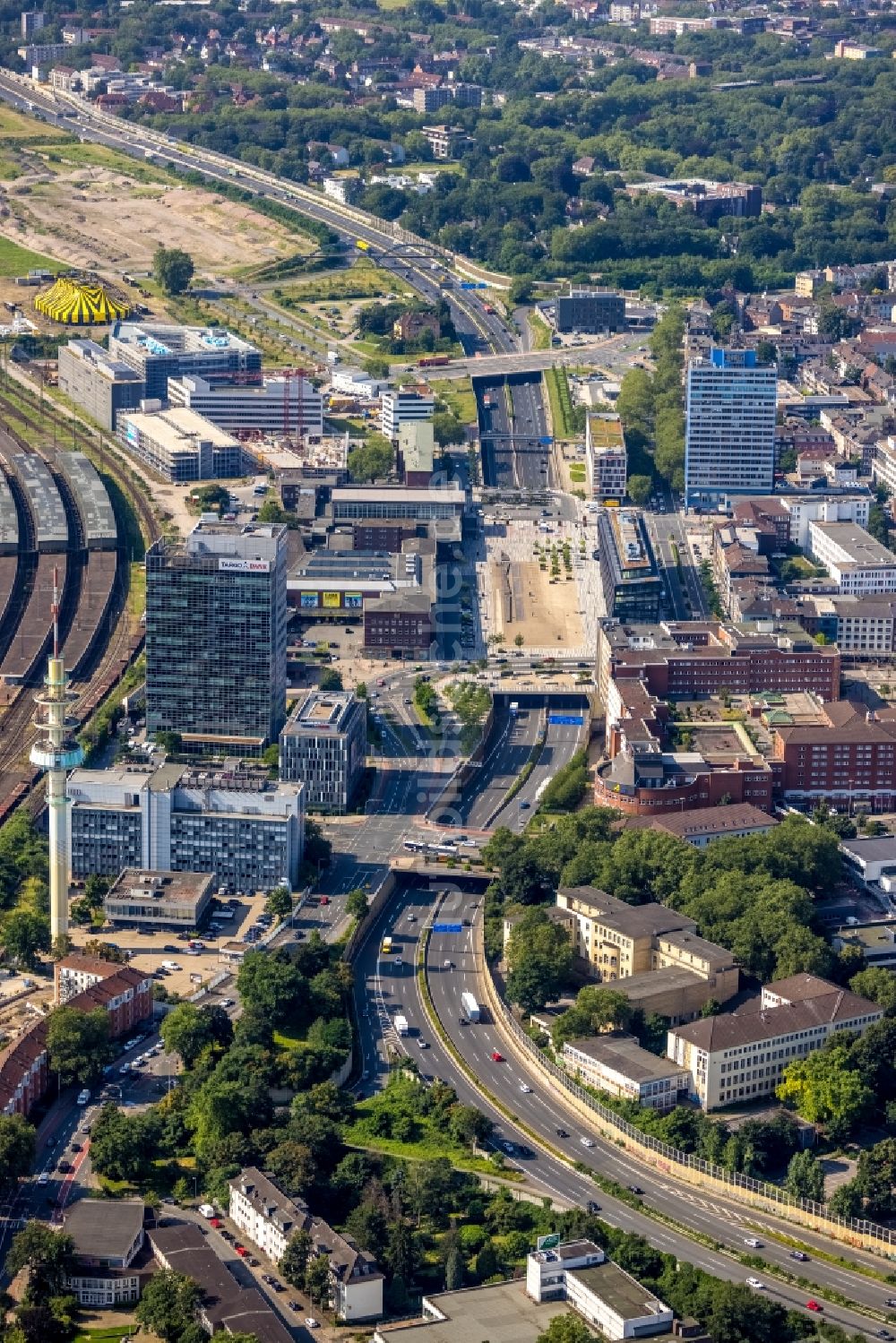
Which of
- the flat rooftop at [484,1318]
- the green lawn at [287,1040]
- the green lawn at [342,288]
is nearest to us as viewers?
the flat rooftop at [484,1318]

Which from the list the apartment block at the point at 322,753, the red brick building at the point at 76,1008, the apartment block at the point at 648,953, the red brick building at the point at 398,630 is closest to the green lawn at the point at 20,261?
the red brick building at the point at 398,630

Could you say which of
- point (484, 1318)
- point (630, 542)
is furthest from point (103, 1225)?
point (630, 542)

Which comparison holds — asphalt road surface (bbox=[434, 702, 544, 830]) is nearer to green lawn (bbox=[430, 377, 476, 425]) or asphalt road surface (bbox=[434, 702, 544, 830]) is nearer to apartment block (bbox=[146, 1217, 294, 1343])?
apartment block (bbox=[146, 1217, 294, 1343])

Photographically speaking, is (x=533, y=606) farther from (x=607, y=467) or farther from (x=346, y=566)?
(x=607, y=467)

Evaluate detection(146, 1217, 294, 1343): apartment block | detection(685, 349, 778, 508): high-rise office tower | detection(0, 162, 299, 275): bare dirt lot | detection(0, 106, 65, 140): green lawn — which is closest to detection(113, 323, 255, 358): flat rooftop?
detection(0, 162, 299, 275): bare dirt lot

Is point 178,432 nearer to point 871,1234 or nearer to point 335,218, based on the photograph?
point 335,218

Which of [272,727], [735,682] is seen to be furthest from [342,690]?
[735,682]

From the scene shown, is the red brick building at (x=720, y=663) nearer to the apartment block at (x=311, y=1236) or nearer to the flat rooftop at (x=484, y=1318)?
the apartment block at (x=311, y=1236)
